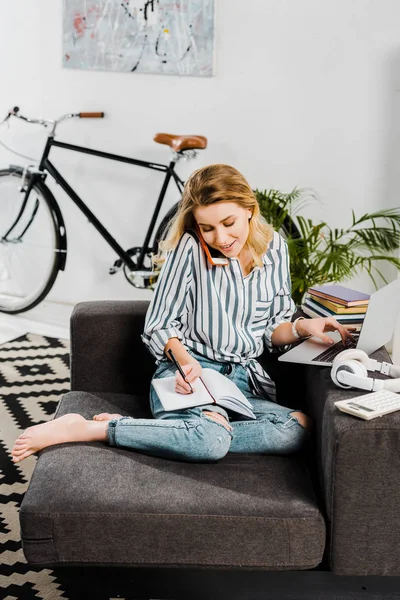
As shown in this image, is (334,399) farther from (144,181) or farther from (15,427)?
(144,181)

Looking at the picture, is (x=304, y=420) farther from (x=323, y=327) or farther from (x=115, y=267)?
(x=115, y=267)

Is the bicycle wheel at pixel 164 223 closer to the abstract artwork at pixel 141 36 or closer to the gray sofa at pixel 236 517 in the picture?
the abstract artwork at pixel 141 36

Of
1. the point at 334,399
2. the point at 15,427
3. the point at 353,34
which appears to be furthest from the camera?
the point at 353,34

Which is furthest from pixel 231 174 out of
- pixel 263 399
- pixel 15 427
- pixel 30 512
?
pixel 15 427

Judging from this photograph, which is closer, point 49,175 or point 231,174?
point 231,174

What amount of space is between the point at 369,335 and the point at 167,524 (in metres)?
0.66

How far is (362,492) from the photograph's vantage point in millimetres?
1498

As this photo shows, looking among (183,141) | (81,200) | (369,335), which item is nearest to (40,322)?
(81,200)

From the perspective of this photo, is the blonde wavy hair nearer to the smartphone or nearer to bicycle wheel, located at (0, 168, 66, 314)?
the smartphone

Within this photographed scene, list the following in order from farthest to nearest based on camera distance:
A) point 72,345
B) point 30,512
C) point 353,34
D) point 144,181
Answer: point 144,181 → point 353,34 → point 72,345 → point 30,512

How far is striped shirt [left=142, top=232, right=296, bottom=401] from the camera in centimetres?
201

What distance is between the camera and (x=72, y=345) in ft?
7.02

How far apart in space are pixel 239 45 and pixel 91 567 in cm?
274

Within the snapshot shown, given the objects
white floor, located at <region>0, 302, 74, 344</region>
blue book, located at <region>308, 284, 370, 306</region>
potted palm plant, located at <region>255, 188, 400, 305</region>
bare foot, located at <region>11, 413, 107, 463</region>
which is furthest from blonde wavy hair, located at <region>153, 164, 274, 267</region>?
white floor, located at <region>0, 302, 74, 344</region>
